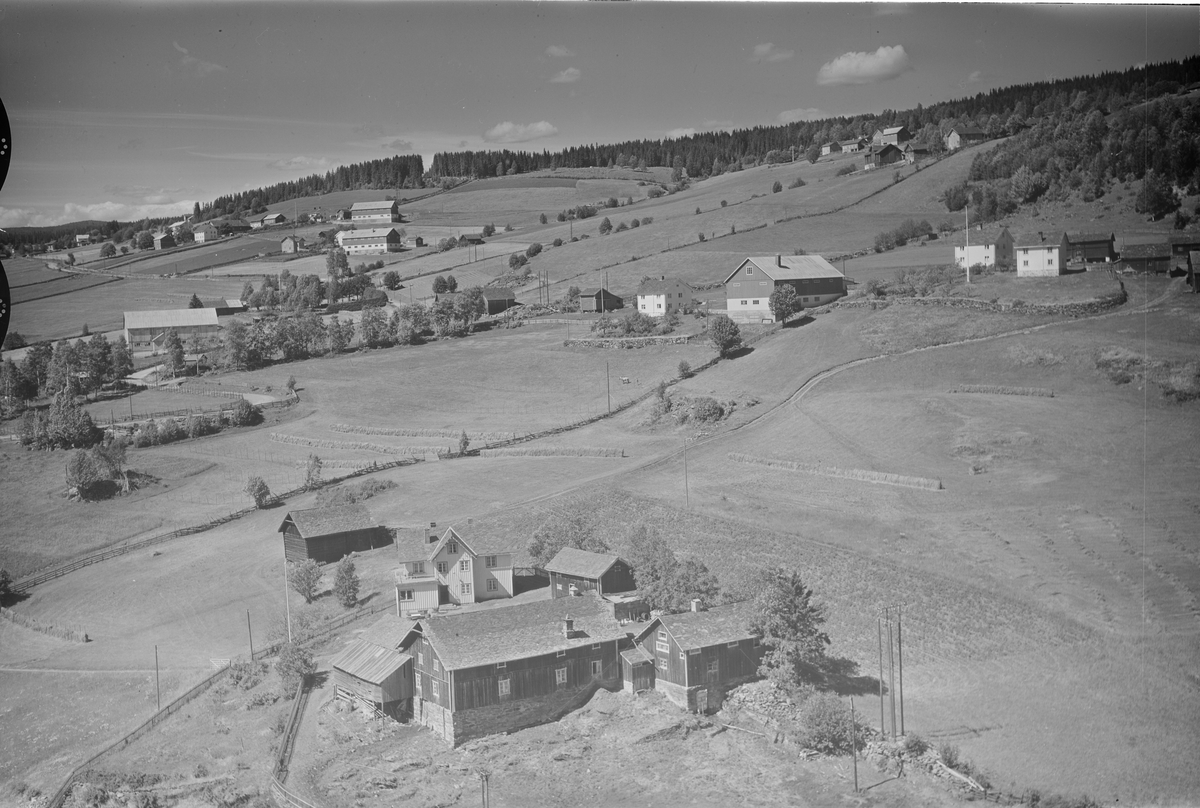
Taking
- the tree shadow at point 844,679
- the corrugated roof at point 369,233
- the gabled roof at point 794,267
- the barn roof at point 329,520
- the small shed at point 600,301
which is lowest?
the tree shadow at point 844,679

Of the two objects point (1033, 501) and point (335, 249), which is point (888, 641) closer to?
point (1033, 501)

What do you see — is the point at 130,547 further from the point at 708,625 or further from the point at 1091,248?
the point at 1091,248

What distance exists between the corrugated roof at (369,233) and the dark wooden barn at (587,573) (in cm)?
1889

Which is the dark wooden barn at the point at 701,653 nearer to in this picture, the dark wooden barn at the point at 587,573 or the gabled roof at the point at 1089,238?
the dark wooden barn at the point at 587,573

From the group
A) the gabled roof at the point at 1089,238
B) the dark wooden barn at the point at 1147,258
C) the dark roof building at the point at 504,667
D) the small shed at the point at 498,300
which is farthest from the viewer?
the small shed at the point at 498,300

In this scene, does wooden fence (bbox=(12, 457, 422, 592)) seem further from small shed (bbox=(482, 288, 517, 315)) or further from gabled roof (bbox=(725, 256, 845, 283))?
gabled roof (bbox=(725, 256, 845, 283))

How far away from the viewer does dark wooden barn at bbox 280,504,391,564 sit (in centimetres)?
1864

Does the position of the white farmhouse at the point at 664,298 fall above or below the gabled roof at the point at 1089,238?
below

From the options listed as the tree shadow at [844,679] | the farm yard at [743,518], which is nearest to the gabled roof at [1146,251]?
the farm yard at [743,518]

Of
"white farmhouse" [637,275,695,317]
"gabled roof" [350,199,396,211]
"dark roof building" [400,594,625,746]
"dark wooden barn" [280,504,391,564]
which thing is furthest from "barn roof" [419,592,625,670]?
"gabled roof" [350,199,396,211]

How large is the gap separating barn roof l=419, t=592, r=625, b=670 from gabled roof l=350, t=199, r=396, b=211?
685 inches

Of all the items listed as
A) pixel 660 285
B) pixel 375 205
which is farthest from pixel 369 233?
pixel 660 285

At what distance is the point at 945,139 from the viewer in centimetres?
2597

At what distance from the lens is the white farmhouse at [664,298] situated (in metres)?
30.3
